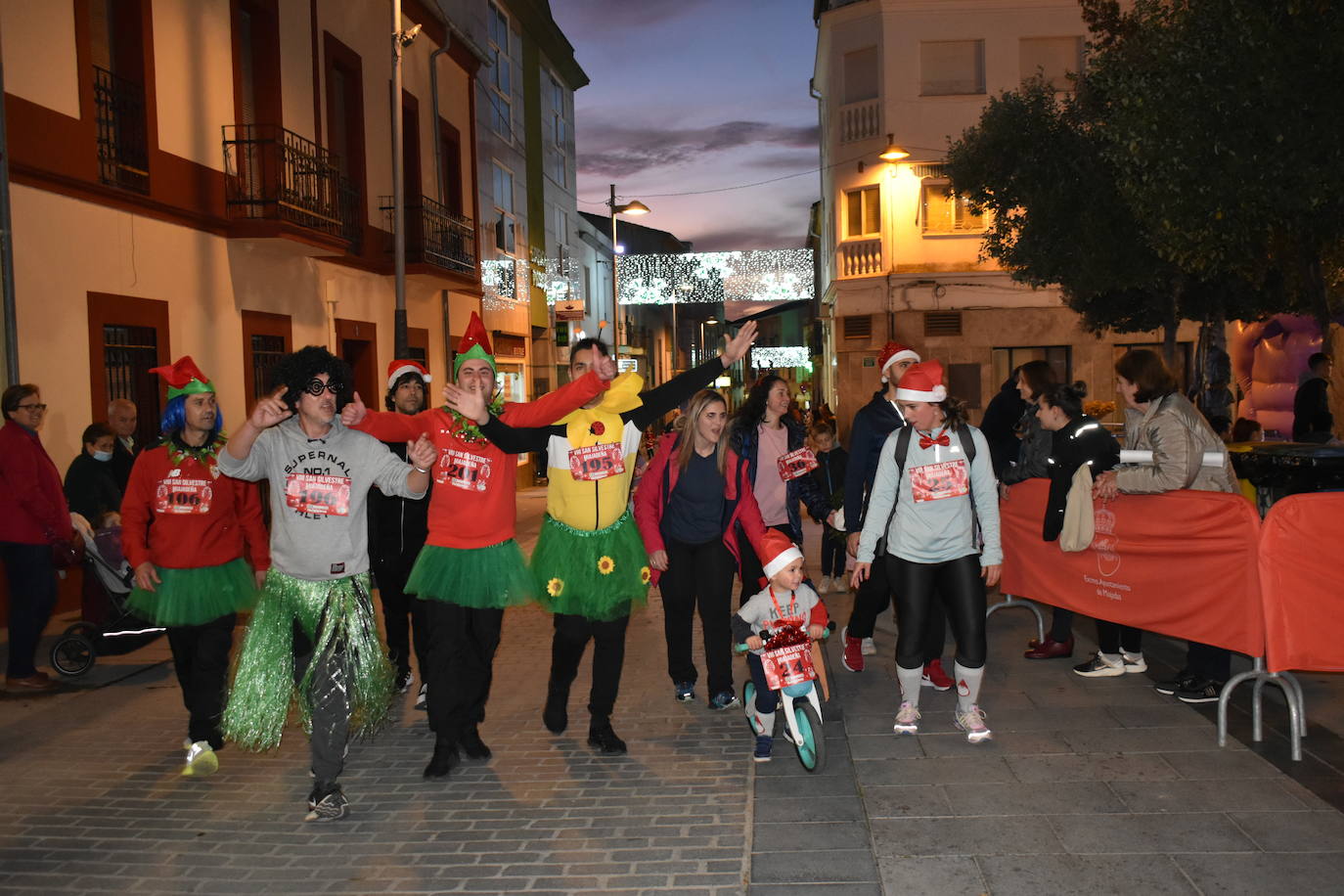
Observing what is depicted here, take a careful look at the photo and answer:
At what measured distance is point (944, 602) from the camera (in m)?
5.86

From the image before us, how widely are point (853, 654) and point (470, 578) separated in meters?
3.04

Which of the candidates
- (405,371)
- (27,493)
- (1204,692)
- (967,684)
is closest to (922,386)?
(967,684)

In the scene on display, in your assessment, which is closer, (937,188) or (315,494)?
(315,494)

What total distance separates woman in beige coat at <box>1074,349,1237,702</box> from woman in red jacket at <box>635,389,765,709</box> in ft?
7.23

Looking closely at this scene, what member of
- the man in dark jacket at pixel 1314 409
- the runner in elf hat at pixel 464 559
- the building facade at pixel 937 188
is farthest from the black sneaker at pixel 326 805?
the building facade at pixel 937 188

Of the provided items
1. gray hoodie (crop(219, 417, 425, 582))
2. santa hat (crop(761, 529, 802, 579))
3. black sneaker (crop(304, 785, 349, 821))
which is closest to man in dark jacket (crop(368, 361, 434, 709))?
gray hoodie (crop(219, 417, 425, 582))

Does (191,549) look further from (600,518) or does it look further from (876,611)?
(876,611)

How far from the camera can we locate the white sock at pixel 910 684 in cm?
588

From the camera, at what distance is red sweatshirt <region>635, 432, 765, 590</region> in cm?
629

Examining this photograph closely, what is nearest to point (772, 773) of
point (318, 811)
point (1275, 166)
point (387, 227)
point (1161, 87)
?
Answer: point (318, 811)

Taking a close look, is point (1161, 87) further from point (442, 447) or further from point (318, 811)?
point (318, 811)

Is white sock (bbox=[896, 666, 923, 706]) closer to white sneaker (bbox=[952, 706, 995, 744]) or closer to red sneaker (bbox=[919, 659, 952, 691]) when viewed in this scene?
white sneaker (bbox=[952, 706, 995, 744])

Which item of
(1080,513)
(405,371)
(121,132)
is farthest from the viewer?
(121,132)

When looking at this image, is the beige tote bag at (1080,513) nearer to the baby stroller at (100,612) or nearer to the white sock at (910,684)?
the white sock at (910,684)
